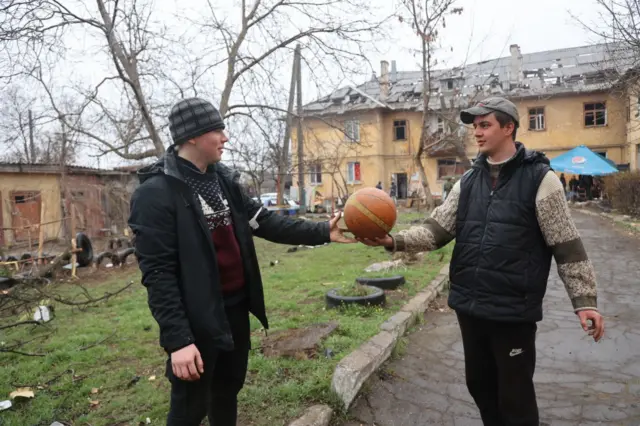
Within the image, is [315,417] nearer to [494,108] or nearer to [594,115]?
[494,108]

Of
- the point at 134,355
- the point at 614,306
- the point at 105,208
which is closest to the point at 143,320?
the point at 134,355

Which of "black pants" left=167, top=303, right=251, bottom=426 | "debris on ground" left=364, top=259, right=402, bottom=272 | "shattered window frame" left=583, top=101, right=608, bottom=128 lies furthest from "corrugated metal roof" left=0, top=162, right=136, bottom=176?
"shattered window frame" left=583, top=101, right=608, bottom=128

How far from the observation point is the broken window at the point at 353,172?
112 feet

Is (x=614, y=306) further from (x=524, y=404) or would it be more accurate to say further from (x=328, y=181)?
(x=328, y=181)

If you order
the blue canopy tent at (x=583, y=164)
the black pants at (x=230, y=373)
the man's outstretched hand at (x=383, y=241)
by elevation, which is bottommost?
the black pants at (x=230, y=373)

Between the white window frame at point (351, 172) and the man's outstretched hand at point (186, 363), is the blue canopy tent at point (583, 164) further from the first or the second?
the man's outstretched hand at point (186, 363)

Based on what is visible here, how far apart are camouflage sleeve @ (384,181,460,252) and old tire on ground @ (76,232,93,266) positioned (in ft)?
35.7

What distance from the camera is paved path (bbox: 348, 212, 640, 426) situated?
3.34 meters

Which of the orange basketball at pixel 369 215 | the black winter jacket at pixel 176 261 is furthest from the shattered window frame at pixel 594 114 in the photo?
the black winter jacket at pixel 176 261

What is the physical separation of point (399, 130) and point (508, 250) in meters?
32.4

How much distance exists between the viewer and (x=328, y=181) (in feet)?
112

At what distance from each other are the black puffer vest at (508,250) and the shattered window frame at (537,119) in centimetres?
3144

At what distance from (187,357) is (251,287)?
62 cm

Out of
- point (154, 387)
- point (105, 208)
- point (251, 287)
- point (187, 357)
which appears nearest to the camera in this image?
point (187, 357)
